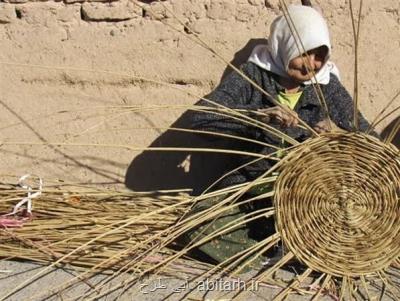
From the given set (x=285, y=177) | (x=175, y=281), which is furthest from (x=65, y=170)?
(x=285, y=177)

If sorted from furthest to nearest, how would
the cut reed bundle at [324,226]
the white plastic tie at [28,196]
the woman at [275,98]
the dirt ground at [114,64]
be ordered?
the dirt ground at [114,64] < the white plastic tie at [28,196] < the woman at [275,98] < the cut reed bundle at [324,226]

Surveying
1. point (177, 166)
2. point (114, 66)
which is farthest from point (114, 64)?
point (177, 166)

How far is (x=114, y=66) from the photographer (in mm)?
2713

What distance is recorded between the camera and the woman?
234 cm

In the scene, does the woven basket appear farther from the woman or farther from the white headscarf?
the white headscarf

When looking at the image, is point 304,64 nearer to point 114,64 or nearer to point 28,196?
point 114,64

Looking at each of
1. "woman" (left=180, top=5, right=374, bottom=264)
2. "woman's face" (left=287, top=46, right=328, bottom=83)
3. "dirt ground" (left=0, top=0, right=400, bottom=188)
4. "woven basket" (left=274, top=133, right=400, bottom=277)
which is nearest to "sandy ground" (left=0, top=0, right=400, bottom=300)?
"dirt ground" (left=0, top=0, right=400, bottom=188)

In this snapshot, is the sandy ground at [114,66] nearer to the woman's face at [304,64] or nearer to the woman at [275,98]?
the woman at [275,98]

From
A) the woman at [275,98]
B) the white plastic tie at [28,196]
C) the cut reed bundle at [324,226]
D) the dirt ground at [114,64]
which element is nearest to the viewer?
the cut reed bundle at [324,226]

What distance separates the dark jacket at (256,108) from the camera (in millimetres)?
2441

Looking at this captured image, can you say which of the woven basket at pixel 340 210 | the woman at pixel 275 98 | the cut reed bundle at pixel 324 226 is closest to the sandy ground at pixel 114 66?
the woman at pixel 275 98

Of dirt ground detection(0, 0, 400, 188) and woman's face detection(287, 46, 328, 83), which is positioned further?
dirt ground detection(0, 0, 400, 188)

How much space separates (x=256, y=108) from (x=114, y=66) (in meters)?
0.52

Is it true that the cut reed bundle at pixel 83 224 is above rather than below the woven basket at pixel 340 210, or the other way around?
below
